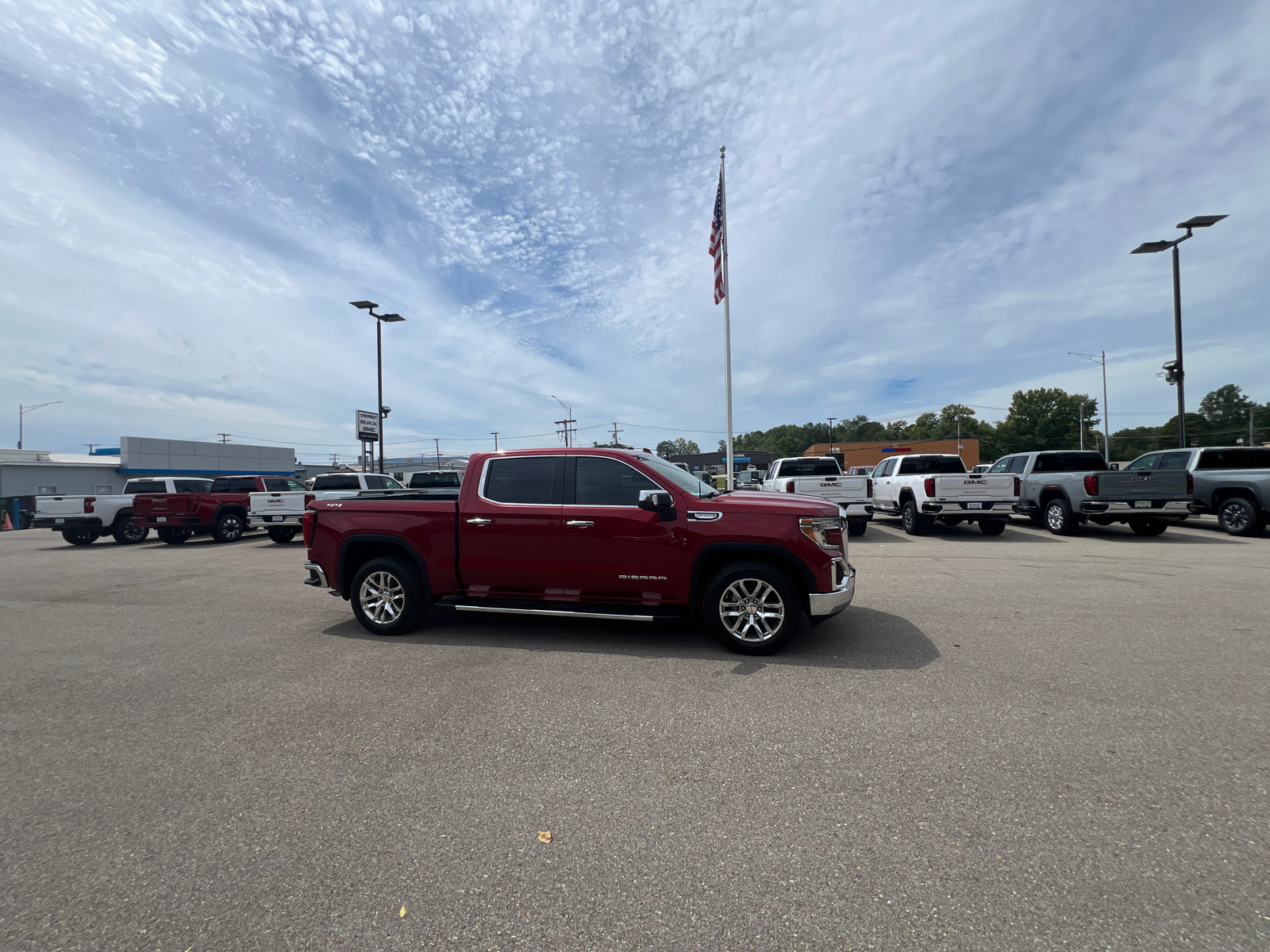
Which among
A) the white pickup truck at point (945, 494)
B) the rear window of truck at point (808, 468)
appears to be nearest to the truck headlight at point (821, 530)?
the white pickup truck at point (945, 494)

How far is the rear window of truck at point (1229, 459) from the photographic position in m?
13.0

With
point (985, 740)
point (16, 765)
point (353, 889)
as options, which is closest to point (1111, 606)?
point (985, 740)

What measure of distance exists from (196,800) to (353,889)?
1242mm

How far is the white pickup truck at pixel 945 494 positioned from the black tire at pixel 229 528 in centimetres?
1739

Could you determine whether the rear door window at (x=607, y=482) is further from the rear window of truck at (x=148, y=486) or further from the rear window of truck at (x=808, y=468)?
the rear window of truck at (x=148, y=486)

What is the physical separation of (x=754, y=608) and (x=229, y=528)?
639 inches

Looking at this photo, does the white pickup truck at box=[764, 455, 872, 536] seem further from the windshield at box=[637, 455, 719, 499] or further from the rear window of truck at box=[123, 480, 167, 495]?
the rear window of truck at box=[123, 480, 167, 495]

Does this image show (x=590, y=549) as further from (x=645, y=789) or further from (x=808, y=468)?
(x=808, y=468)

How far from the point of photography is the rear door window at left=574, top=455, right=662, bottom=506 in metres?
5.39

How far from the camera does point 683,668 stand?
185 inches

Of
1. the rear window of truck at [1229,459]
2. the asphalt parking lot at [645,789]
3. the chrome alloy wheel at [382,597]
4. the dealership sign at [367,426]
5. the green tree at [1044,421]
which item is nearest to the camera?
the asphalt parking lot at [645,789]

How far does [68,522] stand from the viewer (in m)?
15.5

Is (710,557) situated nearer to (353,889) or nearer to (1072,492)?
(353,889)

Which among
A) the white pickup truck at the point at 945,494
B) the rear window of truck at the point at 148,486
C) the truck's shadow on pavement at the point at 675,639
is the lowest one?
the truck's shadow on pavement at the point at 675,639
